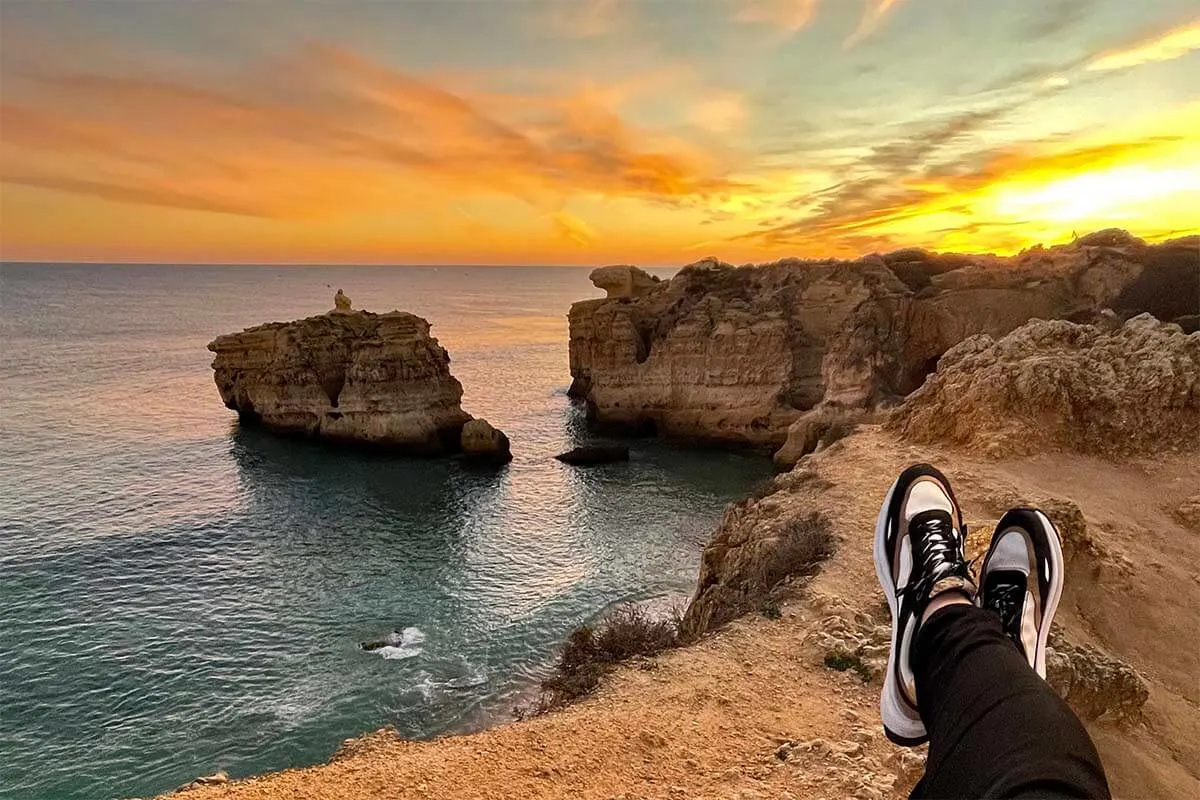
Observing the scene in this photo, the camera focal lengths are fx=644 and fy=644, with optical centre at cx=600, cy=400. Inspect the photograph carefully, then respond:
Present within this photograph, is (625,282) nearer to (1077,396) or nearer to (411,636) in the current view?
(411,636)

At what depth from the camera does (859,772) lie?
5.77m

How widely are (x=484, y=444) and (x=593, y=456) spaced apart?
19.6ft

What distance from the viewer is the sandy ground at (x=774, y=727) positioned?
587 centimetres

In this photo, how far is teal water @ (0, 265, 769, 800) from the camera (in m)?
13.8

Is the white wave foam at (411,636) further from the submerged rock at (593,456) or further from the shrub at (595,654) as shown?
the submerged rock at (593,456)

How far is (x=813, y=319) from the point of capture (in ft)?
126

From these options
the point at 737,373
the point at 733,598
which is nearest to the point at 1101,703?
the point at 733,598

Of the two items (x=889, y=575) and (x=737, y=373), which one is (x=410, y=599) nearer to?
(x=889, y=575)

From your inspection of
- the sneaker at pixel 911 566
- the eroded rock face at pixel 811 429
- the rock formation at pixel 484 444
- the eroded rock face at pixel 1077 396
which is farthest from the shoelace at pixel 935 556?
the rock formation at pixel 484 444

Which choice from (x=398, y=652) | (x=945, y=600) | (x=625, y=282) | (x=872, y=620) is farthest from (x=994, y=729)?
(x=625, y=282)

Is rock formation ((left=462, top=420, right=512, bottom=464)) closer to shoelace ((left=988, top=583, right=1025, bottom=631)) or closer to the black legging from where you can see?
shoelace ((left=988, top=583, right=1025, bottom=631))

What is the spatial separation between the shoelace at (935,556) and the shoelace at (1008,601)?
8.3 inches

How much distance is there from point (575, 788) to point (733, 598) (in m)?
5.40

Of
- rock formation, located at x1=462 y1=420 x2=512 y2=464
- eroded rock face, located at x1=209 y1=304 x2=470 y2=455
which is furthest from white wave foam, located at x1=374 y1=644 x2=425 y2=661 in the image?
eroded rock face, located at x1=209 y1=304 x2=470 y2=455
